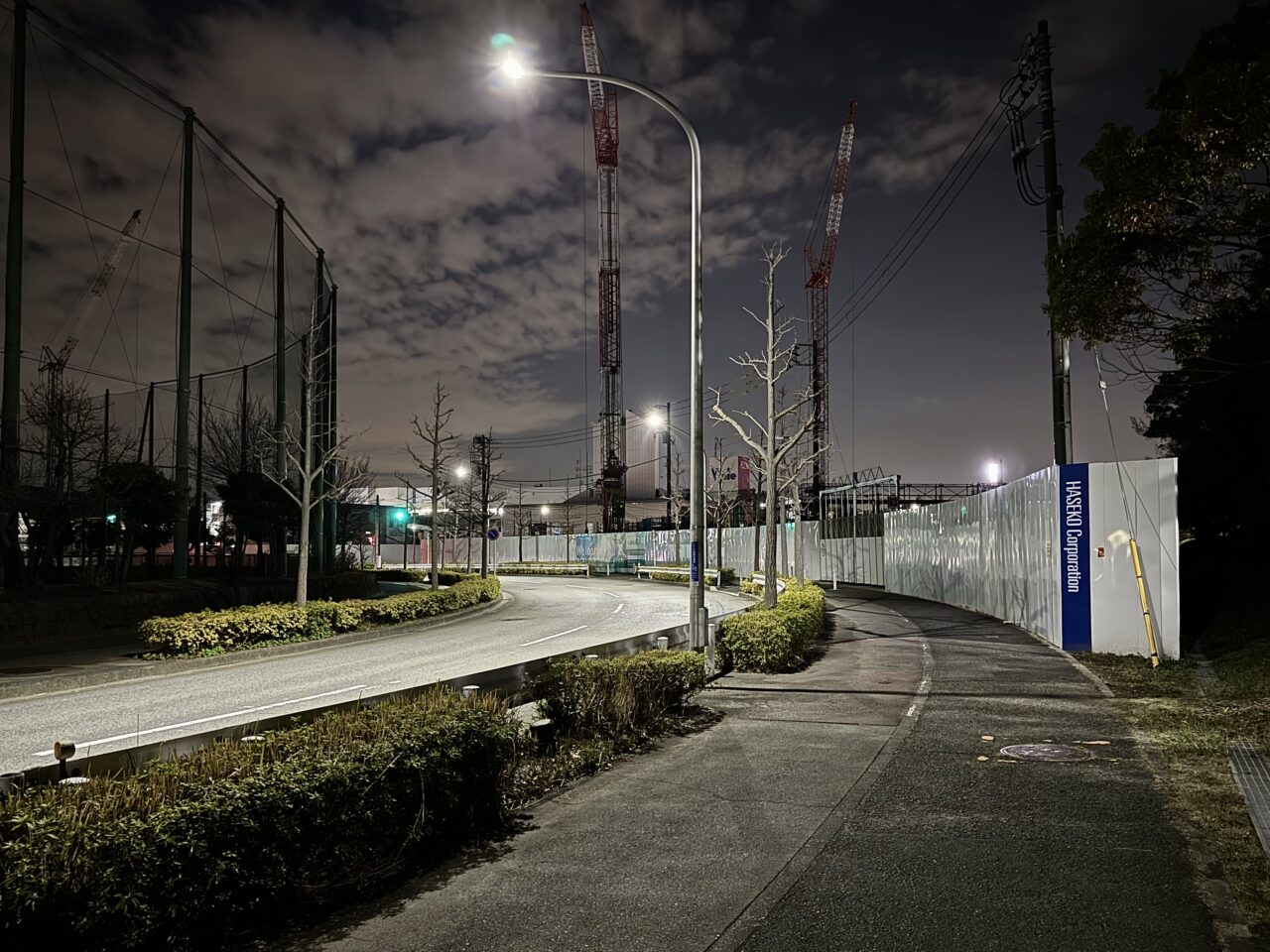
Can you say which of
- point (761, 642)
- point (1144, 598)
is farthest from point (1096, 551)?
point (761, 642)

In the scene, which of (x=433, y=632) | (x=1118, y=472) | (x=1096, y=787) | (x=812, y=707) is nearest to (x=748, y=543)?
(x=433, y=632)

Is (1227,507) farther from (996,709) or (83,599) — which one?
(83,599)

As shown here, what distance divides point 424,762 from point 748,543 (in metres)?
41.0

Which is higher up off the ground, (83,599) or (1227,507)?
(1227,507)

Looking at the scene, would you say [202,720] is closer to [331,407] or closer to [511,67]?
[511,67]

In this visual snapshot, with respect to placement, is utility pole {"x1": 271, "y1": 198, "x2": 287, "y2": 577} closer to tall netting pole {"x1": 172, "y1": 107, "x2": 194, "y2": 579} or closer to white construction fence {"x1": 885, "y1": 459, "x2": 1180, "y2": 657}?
tall netting pole {"x1": 172, "y1": 107, "x2": 194, "y2": 579}

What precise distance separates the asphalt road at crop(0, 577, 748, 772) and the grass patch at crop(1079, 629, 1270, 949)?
8760mm

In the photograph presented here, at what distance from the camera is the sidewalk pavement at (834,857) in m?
4.37

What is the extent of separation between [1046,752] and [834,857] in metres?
3.63

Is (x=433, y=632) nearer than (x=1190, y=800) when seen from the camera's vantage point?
No

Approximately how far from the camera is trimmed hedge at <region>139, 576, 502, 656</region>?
48.5ft

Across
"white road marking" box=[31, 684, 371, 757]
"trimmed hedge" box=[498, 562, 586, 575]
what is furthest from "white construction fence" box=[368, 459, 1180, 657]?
"trimmed hedge" box=[498, 562, 586, 575]

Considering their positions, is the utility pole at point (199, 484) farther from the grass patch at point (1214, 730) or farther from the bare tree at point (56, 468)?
the grass patch at point (1214, 730)

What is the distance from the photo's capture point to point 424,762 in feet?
17.9
